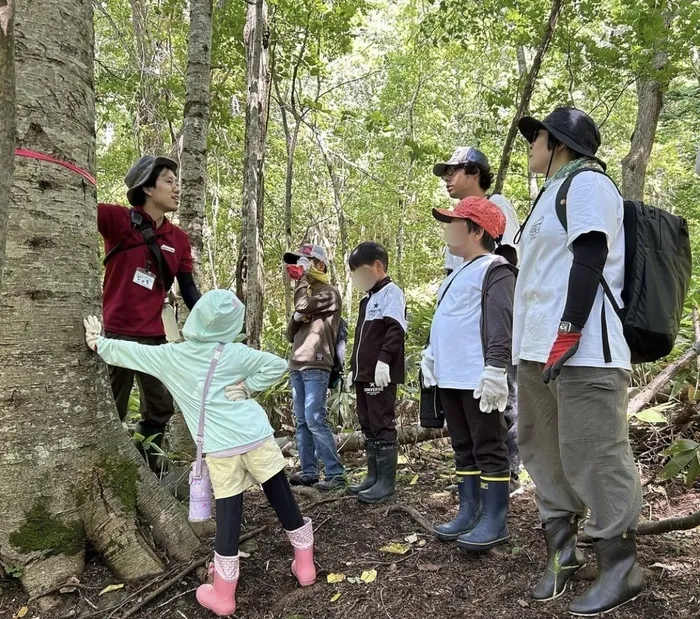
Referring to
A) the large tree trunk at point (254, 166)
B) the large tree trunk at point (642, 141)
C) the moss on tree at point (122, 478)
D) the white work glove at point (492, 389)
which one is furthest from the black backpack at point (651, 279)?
the large tree trunk at point (642, 141)

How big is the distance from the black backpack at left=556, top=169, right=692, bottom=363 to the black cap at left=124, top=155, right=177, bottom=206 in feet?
7.90

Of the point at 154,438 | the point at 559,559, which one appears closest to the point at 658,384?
the point at 559,559

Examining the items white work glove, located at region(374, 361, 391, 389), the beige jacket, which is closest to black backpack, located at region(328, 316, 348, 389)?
the beige jacket

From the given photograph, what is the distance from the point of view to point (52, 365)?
2.70 metres

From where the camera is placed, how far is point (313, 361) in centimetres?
438

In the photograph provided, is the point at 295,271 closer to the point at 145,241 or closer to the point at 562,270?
the point at 145,241

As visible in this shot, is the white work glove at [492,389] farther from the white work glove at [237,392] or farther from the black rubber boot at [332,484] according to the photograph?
the black rubber boot at [332,484]

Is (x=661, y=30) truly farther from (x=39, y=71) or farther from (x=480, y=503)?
(x=39, y=71)

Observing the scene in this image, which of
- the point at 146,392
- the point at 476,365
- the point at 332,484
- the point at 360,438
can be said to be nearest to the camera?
the point at 476,365

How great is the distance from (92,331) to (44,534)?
98 centimetres

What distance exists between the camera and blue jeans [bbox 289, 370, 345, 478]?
4312mm

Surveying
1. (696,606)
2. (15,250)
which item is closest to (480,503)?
(696,606)

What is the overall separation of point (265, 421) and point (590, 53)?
695 centimetres

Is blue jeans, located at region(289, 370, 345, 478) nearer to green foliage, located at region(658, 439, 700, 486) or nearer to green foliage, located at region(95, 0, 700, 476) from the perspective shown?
green foliage, located at region(95, 0, 700, 476)
